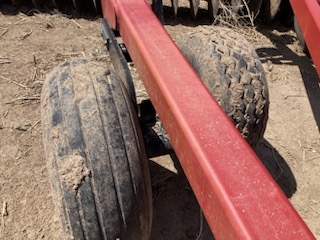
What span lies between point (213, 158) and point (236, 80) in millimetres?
859

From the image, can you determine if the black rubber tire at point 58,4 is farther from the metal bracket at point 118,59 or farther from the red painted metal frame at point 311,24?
the red painted metal frame at point 311,24

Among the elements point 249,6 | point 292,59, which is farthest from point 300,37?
point 249,6

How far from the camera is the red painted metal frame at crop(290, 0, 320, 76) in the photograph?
7.05 feet

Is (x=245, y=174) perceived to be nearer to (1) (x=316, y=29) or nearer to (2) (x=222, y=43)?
(2) (x=222, y=43)

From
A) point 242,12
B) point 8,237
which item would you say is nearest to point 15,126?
point 8,237

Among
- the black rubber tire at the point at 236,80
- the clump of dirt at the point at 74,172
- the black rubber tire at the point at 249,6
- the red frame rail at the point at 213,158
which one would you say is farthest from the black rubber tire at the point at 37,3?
the clump of dirt at the point at 74,172

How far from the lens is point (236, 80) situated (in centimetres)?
196

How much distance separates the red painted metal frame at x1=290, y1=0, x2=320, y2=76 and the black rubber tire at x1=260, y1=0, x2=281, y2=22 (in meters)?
1.50

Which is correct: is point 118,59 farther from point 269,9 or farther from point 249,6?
point 269,9

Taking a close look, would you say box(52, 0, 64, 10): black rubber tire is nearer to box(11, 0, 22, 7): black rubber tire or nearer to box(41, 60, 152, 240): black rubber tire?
box(11, 0, 22, 7): black rubber tire

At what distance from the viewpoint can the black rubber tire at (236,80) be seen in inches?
77.2

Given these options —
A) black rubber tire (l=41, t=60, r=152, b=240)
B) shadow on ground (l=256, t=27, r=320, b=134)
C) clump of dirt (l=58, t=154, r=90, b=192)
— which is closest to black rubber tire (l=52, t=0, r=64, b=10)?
shadow on ground (l=256, t=27, r=320, b=134)

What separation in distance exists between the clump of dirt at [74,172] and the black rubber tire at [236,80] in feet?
2.80

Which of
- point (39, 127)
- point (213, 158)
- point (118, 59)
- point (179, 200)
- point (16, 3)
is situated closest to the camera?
point (213, 158)
